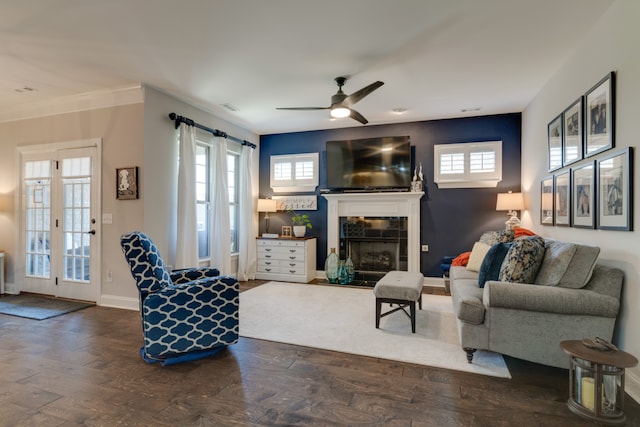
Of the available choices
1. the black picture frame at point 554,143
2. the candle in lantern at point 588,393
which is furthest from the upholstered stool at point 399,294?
the black picture frame at point 554,143

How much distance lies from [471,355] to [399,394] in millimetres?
828

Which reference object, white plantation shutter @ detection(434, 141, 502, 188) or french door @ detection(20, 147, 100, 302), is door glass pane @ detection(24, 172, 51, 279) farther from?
white plantation shutter @ detection(434, 141, 502, 188)

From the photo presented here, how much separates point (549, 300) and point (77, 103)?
18.9 feet

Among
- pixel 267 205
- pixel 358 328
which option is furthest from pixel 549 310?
pixel 267 205

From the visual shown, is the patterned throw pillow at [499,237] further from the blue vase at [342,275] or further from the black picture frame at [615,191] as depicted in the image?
the blue vase at [342,275]

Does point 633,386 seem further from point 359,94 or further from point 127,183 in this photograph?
point 127,183

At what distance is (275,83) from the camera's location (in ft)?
13.4

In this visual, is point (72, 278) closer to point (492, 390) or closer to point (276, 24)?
point (276, 24)

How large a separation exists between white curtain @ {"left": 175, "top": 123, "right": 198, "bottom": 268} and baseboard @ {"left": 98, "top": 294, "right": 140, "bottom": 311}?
2.20 feet

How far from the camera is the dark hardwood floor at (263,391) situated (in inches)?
77.7

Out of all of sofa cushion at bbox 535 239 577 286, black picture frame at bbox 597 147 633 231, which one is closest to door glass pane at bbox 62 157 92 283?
sofa cushion at bbox 535 239 577 286

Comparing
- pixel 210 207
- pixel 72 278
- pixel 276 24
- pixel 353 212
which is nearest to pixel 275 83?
pixel 276 24

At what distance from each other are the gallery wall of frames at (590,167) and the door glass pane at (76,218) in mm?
5620

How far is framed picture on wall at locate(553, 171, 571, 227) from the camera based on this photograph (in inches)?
131
